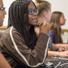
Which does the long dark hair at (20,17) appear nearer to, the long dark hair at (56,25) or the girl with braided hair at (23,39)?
the girl with braided hair at (23,39)

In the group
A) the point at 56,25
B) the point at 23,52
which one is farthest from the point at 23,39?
the point at 56,25

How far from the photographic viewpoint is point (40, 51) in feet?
3.33

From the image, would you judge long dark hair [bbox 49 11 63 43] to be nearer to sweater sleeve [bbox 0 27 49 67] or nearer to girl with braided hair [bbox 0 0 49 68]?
girl with braided hair [bbox 0 0 49 68]

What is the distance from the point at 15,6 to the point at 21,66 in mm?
457

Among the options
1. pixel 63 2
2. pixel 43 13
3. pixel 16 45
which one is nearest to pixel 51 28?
pixel 43 13

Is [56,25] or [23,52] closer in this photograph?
[23,52]

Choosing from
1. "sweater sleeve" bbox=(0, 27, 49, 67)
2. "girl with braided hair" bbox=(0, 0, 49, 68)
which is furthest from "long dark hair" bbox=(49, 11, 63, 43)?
"sweater sleeve" bbox=(0, 27, 49, 67)

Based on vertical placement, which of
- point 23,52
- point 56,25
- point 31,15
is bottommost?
point 56,25

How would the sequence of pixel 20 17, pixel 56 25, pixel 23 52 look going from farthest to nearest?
pixel 56 25, pixel 20 17, pixel 23 52

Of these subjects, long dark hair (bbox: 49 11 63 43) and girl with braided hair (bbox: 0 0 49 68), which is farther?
long dark hair (bbox: 49 11 63 43)

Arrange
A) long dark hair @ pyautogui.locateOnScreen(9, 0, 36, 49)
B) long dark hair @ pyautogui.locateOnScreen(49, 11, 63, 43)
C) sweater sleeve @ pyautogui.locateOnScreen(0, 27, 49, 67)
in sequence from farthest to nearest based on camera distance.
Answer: long dark hair @ pyautogui.locateOnScreen(49, 11, 63, 43), long dark hair @ pyautogui.locateOnScreen(9, 0, 36, 49), sweater sleeve @ pyautogui.locateOnScreen(0, 27, 49, 67)

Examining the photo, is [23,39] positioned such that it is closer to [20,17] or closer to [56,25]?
[20,17]

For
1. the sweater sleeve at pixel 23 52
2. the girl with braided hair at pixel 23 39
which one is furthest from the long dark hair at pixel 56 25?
the sweater sleeve at pixel 23 52

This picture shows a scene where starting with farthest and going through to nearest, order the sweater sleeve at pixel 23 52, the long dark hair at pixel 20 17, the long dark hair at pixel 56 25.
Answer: the long dark hair at pixel 56 25
the long dark hair at pixel 20 17
the sweater sleeve at pixel 23 52
